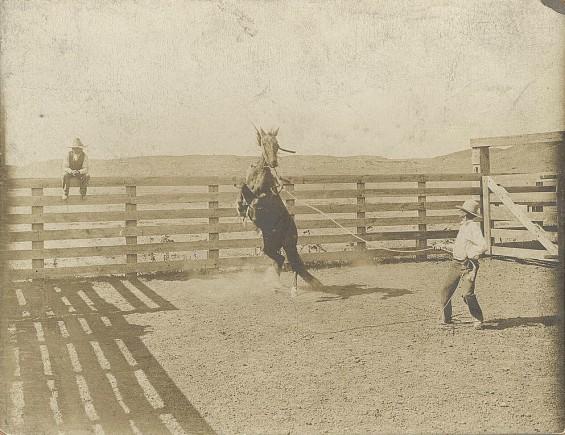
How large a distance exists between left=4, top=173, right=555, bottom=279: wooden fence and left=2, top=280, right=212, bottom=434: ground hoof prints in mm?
526

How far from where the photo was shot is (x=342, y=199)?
16.2 feet

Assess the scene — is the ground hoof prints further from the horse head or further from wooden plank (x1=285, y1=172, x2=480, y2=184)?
wooden plank (x1=285, y1=172, x2=480, y2=184)

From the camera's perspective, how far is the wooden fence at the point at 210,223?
430 centimetres

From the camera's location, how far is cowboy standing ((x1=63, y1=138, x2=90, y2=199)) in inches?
142

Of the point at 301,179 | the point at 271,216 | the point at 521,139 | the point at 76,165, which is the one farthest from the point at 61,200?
the point at 521,139

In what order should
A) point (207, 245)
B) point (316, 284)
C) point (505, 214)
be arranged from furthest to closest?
point (207, 245)
point (505, 214)
point (316, 284)

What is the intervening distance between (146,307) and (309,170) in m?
1.86

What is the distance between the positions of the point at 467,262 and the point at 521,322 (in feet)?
2.33

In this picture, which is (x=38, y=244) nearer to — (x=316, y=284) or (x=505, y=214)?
(x=316, y=284)

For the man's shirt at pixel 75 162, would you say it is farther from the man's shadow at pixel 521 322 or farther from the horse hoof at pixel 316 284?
the man's shadow at pixel 521 322

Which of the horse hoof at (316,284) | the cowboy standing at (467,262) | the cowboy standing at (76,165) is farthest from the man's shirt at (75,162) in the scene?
the cowboy standing at (467,262)

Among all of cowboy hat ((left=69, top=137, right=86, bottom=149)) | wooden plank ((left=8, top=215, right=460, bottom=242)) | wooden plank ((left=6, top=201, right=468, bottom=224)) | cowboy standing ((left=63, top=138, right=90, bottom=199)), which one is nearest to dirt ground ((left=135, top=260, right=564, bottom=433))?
wooden plank ((left=8, top=215, right=460, bottom=242))

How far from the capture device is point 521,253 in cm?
457

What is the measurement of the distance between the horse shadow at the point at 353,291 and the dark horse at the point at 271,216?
124 mm
